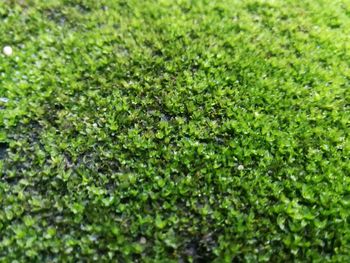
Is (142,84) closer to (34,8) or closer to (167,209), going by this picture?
(167,209)

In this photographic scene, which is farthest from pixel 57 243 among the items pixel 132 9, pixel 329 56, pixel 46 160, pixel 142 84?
pixel 329 56

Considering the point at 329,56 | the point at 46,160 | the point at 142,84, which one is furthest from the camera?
the point at 329,56

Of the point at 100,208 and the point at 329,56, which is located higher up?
the point at 329,56

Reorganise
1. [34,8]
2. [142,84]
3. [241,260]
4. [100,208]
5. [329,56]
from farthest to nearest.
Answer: [34,8] → [329,56] → [142,84] → [100,208] → [241,260]

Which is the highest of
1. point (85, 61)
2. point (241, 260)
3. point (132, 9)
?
point (132, 9)

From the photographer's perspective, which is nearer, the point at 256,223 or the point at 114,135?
the point at 256,223

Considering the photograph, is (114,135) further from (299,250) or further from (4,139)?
(299,250)
